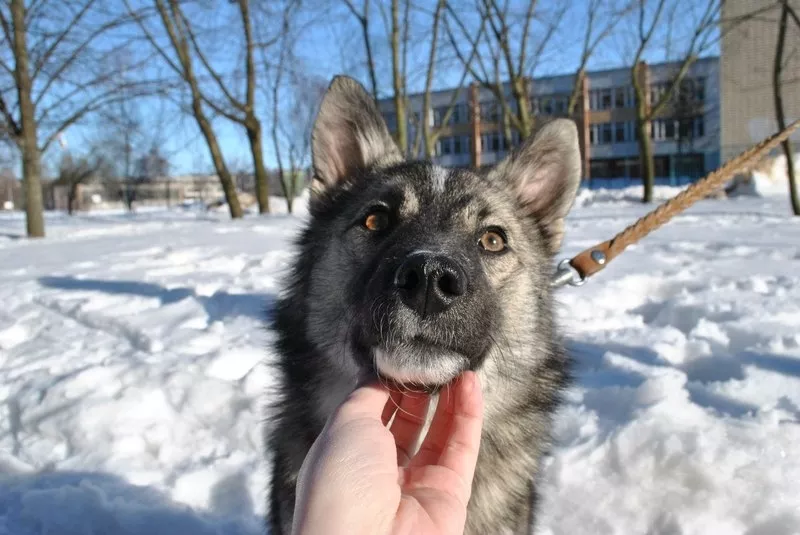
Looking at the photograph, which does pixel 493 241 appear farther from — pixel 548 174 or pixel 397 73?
pixel 397 73

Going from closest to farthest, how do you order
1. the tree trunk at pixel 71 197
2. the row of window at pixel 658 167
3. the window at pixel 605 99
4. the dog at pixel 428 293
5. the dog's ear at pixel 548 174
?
the dog at pixel 428 293 < the dog's ear at pixel 548 174 < the tree trunk at pixel 71 197 < the row of window at pixel 658 167 < the window at pixel 605 99

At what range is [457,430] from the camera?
1.75 m

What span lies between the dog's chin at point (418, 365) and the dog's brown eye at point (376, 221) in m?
0.72

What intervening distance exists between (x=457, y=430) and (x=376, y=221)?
3.22 feet

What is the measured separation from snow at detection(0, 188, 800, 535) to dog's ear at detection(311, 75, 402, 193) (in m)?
0.67

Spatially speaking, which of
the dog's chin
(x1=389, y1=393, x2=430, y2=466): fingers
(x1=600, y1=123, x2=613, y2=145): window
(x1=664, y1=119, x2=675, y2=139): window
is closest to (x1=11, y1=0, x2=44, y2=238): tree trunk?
(x1=389, y1=393, x2=430, y2=466): fingers

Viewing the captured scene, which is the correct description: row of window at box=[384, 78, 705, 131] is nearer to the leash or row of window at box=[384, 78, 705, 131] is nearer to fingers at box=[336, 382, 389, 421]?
the leash

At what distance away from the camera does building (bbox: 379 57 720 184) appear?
48281mm

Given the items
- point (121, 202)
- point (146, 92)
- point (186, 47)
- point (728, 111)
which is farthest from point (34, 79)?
point (121, 202)

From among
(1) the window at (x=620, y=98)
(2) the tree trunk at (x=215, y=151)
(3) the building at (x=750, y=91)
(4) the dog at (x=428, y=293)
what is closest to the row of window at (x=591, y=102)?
(1) the window at (x=620, y=98)

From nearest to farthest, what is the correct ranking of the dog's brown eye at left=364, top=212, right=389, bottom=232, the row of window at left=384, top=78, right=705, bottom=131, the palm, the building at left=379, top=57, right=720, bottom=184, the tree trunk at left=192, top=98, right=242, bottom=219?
the palm → the dog's brown eye at left=364, top=212, right=389, bottom=232 → the tree trunk at left=192, top=98, right=242, bottom=219 → the row of window at left=384, top=78, right=705, bottom=131 → the building at left=379, top=57, right=720, bottom=184

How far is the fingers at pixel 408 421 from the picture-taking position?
6.23 ft

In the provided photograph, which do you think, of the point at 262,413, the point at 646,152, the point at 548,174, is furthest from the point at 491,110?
the point at 262,413

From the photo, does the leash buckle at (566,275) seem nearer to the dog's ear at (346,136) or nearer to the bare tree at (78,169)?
the dog's ear at (346,136)
